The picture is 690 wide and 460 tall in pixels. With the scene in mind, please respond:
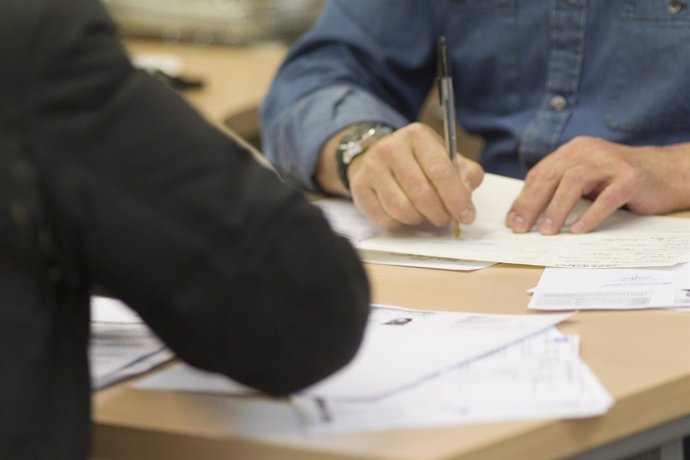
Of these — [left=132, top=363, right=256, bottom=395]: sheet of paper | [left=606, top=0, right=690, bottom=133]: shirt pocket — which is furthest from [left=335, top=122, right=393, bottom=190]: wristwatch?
[left=132, top=363, right=256, bottom=395]: sheet of paper

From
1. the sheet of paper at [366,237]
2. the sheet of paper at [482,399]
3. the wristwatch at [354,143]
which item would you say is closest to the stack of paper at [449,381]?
the sheet of paper at [482,399]

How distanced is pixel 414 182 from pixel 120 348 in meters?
0.44

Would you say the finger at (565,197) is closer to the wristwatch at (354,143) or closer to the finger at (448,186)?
the finger at (448,186)

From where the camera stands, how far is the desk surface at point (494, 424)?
0.76 m

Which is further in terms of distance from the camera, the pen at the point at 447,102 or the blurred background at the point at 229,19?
the blurred background at the point at 229,19

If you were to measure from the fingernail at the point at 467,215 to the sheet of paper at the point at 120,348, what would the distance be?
15.9 inches

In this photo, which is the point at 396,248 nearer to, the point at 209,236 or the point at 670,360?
the point at 670,360

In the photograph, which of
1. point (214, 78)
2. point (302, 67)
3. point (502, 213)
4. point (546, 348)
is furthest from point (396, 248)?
point (214, 78)

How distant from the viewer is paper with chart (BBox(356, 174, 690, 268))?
113 centimetres

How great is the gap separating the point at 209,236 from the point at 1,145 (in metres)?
0.14

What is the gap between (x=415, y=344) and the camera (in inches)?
36.0

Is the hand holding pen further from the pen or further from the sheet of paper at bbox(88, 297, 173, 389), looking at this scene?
the sheet of paper at bbox(88, 297, 173, 389)

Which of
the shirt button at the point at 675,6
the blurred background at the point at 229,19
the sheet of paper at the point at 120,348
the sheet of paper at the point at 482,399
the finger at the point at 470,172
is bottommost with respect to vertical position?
the blurred background at the point at 229,19

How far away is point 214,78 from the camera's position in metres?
2.40
